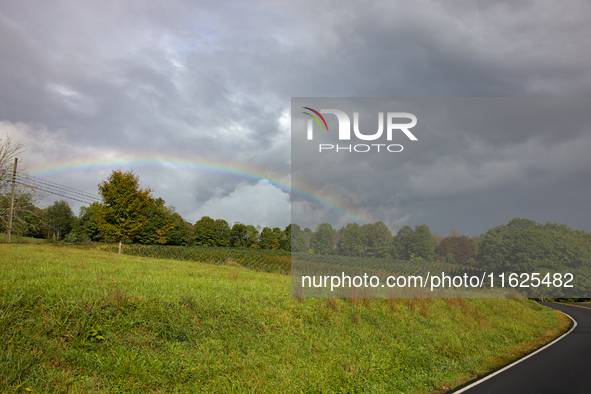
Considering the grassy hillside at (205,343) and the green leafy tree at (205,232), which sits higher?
the green leafy tree at (205,232)

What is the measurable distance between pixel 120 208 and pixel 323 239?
23.1m


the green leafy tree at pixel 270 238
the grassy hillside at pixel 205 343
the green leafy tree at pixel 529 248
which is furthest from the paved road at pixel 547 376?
the green leafy tree at pixel 270 238

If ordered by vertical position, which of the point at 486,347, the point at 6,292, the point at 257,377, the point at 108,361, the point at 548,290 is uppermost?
the point at 6,292

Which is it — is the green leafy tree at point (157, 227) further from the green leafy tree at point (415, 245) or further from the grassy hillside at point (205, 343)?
the grassy hillside at point (205, 343)

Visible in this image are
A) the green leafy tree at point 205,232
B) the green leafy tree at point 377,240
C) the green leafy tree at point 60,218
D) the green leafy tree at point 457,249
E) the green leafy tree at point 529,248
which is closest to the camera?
the green leafy tree at point 377,240

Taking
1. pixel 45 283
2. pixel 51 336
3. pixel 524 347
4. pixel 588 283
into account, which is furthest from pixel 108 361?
pixel 588 283

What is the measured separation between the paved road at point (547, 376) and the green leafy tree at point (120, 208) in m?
33.8

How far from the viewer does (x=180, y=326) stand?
766 centimetres

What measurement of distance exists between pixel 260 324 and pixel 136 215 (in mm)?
30822

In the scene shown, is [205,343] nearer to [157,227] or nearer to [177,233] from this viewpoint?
[157,227]

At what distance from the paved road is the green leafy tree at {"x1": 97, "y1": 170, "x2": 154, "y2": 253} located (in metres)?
33.8

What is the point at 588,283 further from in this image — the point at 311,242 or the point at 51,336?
the point at 51,336

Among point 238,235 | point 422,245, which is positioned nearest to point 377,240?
point 422,245

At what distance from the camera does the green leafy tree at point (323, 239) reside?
72.3 ft
